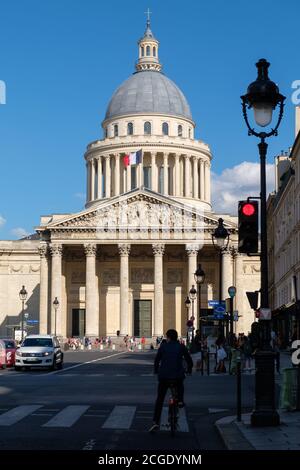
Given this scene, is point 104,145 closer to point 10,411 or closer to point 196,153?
point 196,153

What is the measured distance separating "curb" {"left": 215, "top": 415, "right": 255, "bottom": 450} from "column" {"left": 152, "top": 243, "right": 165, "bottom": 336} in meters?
93.4

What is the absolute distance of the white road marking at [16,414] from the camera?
19.0 m

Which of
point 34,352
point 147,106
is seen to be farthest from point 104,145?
point 34,352

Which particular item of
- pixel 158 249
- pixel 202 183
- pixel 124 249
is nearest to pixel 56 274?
pixel 124 249

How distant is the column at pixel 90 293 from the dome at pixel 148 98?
33.8 m

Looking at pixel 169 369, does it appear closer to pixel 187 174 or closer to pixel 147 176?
pixel 187 174

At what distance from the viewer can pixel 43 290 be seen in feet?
381

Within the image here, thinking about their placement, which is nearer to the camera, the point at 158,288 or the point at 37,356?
the point at 37,356

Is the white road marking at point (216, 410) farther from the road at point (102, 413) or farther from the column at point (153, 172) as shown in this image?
the column at point (153, 172)

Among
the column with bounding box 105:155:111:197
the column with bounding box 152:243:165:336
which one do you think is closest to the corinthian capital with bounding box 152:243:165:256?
the column with bounding box 152:243:165:336

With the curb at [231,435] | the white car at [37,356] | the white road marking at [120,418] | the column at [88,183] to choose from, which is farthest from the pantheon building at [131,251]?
the curb at [231,435]

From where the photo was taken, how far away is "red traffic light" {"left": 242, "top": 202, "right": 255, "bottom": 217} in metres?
18.8

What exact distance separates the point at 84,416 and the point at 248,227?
534 centimetres
